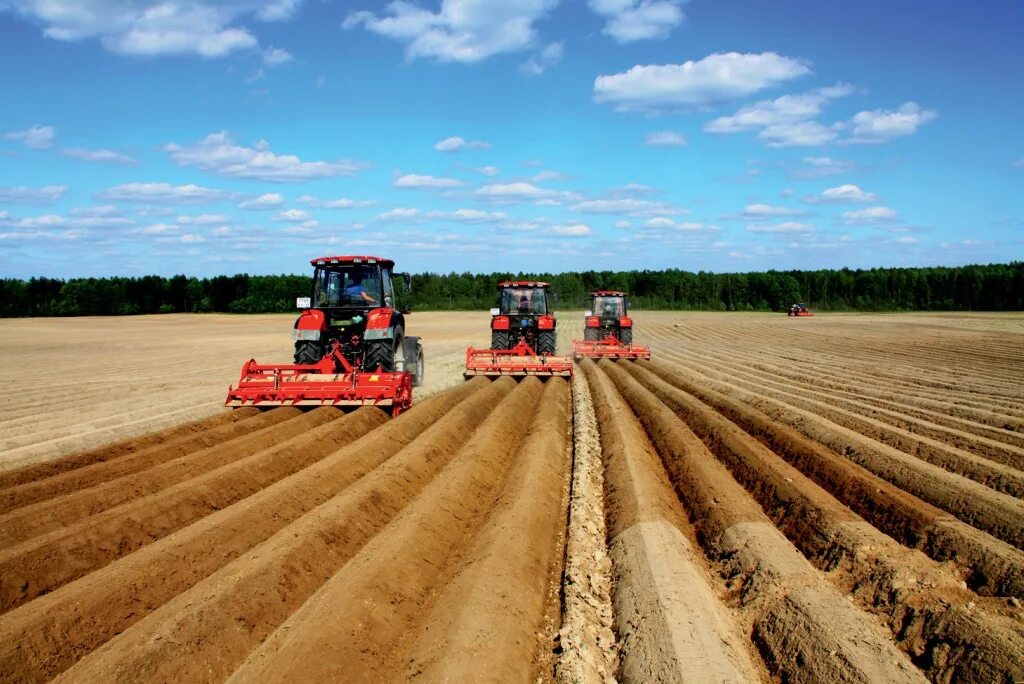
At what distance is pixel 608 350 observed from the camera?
2128cm

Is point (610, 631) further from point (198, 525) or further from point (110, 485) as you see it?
point (110, 485)

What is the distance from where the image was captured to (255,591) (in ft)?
14.0

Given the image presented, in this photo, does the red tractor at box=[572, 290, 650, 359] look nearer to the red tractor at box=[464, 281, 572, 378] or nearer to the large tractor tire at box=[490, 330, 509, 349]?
the red tractor at box=[464, 281, 572, 378]

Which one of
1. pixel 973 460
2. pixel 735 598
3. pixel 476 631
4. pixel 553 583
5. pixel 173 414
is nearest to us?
pixel 476 631

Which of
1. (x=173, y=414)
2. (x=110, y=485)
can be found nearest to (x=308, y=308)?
(x=173, y=414)

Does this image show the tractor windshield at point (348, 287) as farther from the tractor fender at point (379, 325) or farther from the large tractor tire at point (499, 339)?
the large tractor tire at point (499, 339)

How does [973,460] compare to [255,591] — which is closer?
[255,591]

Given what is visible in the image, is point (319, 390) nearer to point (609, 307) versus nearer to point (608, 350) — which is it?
point (608, 350)

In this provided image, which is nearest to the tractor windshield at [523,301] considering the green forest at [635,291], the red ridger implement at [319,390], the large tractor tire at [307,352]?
the large tractor tire at [307,352]

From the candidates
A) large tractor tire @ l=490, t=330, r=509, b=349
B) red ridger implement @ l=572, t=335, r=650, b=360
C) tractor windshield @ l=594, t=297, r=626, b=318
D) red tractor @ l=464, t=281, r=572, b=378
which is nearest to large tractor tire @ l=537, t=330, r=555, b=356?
red tractor @ l=464, t=281, r=572, b=378

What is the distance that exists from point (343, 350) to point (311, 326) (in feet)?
2.30

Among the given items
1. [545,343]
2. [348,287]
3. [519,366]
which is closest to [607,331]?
[545,343]

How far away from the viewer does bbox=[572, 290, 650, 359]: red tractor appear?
21234mm

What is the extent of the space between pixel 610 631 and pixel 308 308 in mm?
8758
